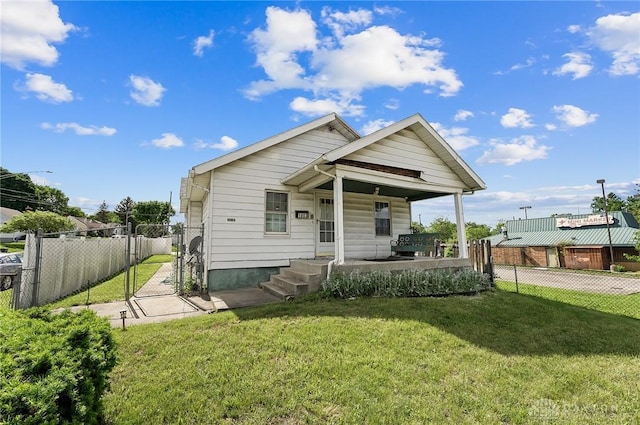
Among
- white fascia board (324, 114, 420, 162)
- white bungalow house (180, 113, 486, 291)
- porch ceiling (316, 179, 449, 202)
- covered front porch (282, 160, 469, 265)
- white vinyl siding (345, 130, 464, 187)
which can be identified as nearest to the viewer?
white fascia board (324, 114, 420, 162)

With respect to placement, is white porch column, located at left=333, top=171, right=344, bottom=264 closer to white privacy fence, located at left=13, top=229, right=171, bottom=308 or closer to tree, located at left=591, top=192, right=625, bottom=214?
white privacy fence, located at left=13, top=229, right=171, bottom=308

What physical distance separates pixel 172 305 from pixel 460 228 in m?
8.91

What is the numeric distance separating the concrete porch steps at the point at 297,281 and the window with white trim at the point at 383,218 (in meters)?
4.03

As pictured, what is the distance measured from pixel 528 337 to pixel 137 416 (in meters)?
5.53

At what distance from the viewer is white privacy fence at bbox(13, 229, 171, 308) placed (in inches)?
267

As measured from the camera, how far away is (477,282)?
8141mm

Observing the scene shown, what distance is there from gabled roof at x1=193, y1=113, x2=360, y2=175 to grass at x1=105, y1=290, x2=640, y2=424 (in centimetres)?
413

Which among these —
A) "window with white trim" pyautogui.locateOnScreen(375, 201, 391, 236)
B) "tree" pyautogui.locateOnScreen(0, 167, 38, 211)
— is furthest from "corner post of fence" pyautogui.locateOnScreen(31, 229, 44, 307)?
"tree" pyautogui.locateOnScreen(0, 167, 38, 211)

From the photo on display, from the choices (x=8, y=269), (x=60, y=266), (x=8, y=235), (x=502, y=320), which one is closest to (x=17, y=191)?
(x=8, y=235)

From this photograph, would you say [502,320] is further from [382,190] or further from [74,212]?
[74,212]

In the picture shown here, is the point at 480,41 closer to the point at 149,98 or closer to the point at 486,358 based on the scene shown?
the point at 486,358

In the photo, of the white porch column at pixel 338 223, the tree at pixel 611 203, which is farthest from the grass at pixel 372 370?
the tree at pixel 611 203

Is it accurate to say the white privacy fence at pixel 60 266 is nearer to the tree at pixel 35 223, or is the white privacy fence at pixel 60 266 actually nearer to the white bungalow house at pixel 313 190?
the white bungalow house at pixel 313 190

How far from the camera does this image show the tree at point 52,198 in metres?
56.9
